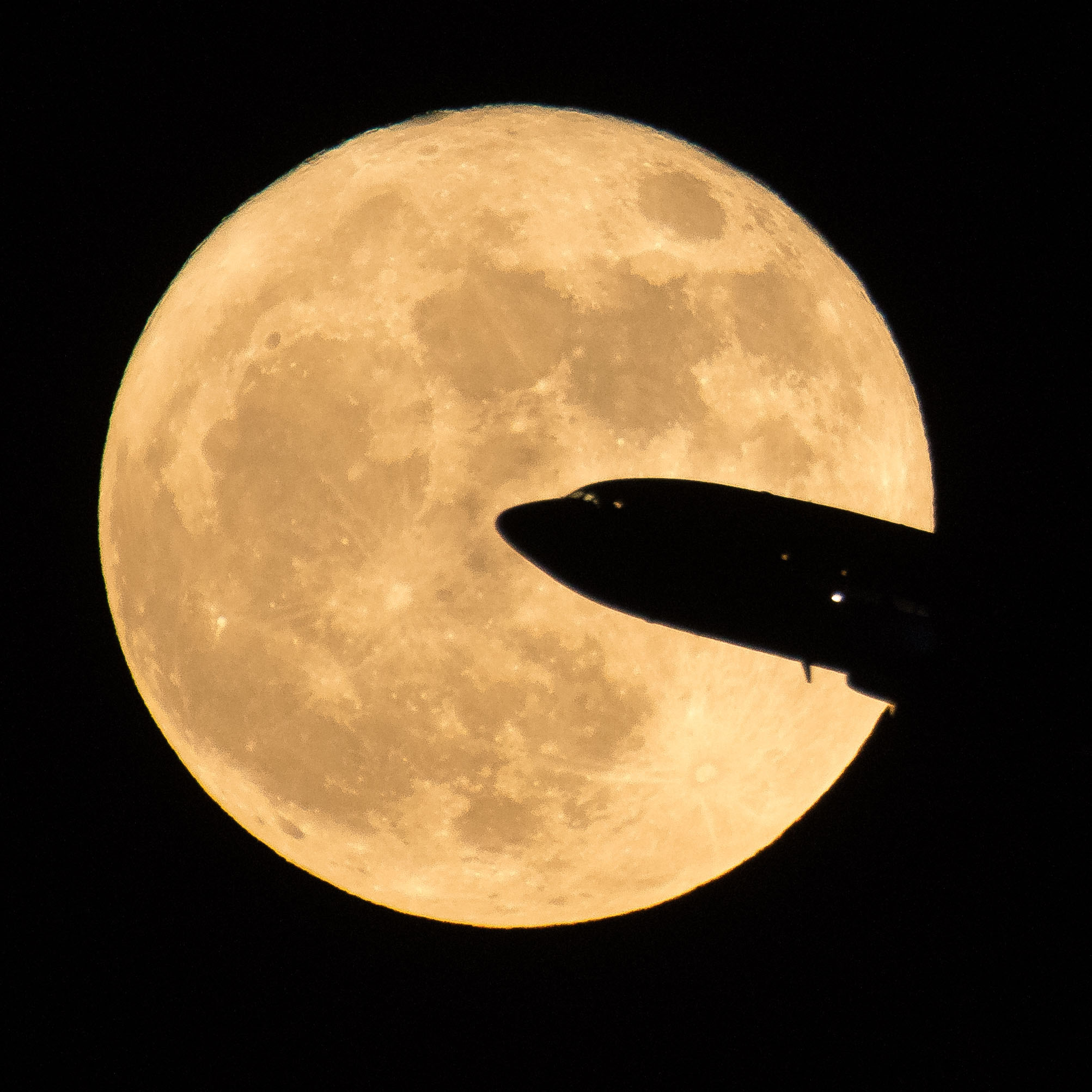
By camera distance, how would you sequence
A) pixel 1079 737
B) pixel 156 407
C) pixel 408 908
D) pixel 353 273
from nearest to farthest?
pixel 1079 737 → pixel 353 273 → pixel 156 407 → pixel 408 908

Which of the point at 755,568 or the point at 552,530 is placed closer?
the point at 552,530

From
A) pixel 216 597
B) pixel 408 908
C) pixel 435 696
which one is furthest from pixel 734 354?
pixel 408 908

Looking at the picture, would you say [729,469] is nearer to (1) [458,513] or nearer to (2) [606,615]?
(2) [606,615]

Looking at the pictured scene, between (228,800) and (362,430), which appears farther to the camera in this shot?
(228,800)

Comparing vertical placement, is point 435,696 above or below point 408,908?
above

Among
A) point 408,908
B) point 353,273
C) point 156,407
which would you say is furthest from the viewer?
point 408,908

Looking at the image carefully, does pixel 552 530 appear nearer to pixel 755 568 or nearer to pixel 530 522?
pixel 530 522

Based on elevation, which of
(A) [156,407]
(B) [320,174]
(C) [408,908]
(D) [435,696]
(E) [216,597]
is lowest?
(C) [408,908]

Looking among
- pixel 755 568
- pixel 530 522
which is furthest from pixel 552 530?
pixel 755 568
